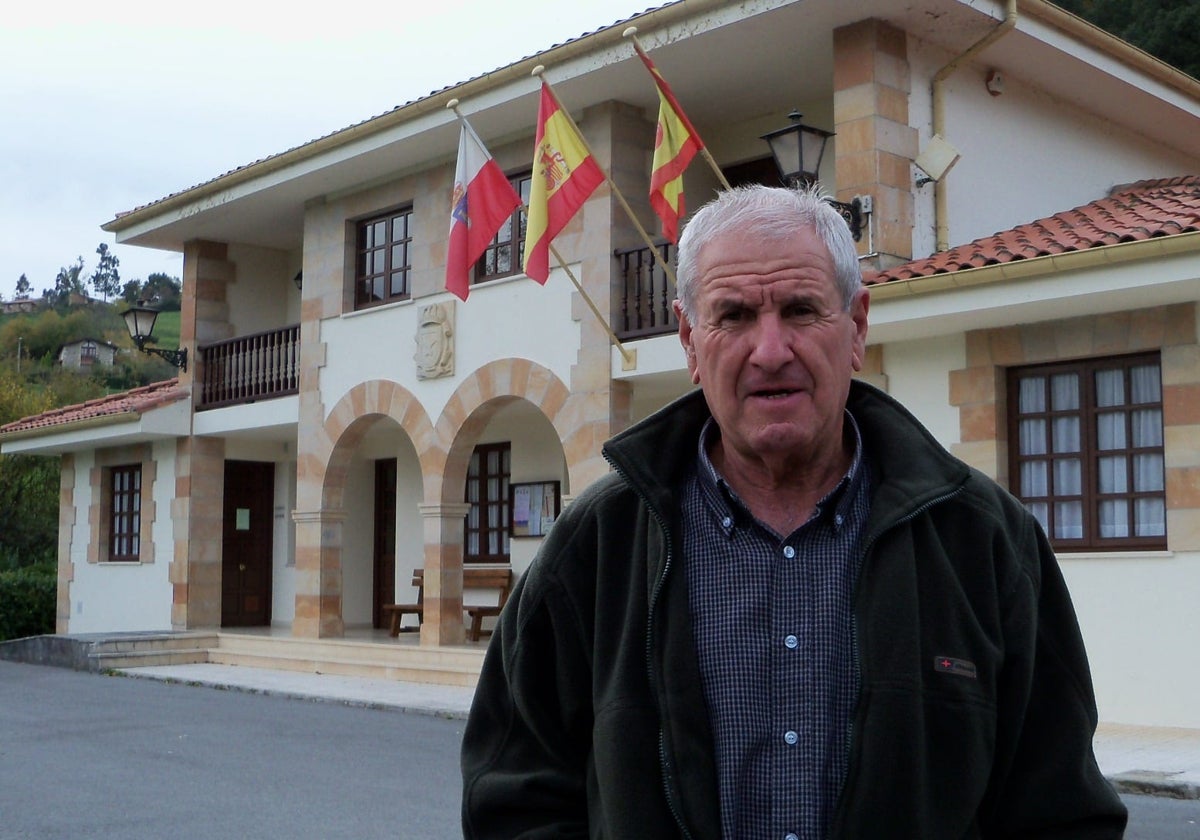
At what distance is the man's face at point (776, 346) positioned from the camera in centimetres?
223

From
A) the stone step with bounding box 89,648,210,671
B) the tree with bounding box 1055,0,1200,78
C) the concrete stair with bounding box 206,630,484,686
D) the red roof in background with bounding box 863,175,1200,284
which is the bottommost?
the stone step with bounding box 89,648,210,671

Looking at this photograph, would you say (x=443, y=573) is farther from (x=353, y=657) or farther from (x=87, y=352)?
(x=87, y=352)

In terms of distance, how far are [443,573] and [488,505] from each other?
2.42 metres

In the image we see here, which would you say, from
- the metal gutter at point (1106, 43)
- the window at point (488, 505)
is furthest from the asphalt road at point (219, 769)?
the metal gutter at point (1106, 43)

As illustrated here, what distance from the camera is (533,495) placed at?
17906 mm

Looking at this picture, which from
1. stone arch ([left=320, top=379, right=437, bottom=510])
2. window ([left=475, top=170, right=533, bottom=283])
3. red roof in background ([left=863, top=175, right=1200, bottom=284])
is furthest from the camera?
stone arch ([left=320, top=379, right=437, bottom=510])

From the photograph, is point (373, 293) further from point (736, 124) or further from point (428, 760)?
point (428, 760)

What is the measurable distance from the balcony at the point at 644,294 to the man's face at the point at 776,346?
11.6 m

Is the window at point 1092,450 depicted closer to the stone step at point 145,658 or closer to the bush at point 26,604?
the stone step at point 145,658

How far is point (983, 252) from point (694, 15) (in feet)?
10.7

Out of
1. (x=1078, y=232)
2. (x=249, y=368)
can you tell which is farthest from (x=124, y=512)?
(x=1078, y=232)

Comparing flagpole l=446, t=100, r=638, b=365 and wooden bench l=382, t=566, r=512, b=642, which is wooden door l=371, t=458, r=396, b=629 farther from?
flagpole l=446, t=100, r=638, b=365

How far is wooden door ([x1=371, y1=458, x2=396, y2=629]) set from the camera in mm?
20875

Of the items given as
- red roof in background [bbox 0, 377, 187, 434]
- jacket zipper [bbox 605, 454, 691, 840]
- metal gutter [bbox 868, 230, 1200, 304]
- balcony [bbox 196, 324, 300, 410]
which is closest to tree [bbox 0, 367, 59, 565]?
red roof in background [bbox 0, 377, 187, 434]
